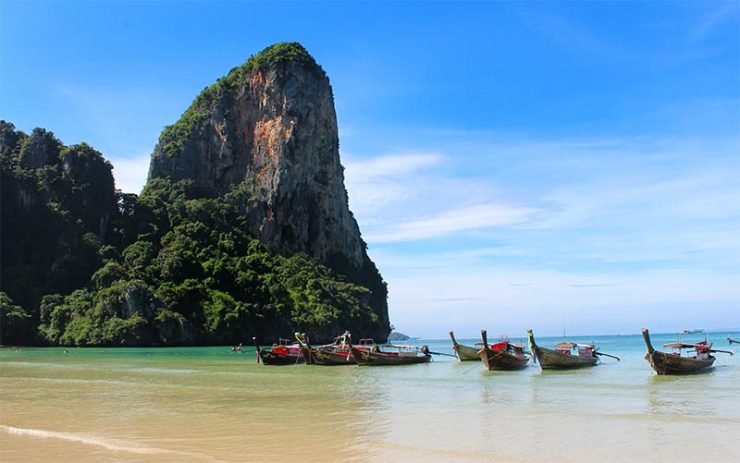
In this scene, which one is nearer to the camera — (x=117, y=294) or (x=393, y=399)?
(x=393, y=399)

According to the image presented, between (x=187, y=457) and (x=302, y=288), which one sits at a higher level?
(x=302, y=288)

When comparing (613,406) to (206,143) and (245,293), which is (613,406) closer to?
(245,293)

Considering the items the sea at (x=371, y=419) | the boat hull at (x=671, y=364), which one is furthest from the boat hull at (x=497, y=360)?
the boat hull at (x=671, y=364)

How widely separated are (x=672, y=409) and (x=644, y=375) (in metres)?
10.6

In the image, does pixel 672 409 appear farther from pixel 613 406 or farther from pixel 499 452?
pixel 499 452

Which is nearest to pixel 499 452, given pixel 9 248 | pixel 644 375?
pixel 644 375

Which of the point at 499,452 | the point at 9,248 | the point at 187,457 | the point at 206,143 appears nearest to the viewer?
the point at 187,457

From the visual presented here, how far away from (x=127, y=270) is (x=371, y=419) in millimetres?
55957

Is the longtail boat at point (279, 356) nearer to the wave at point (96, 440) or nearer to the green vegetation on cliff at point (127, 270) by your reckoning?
the wave at point (96, 440)

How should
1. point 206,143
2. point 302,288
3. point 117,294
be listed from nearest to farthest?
point 117,294
point 302,288
point 206,143

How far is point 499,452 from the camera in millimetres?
9875

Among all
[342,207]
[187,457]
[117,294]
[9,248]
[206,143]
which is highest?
[206,143]

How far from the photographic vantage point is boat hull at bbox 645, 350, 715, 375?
2334 cm

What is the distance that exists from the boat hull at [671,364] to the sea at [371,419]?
1.92 feet
